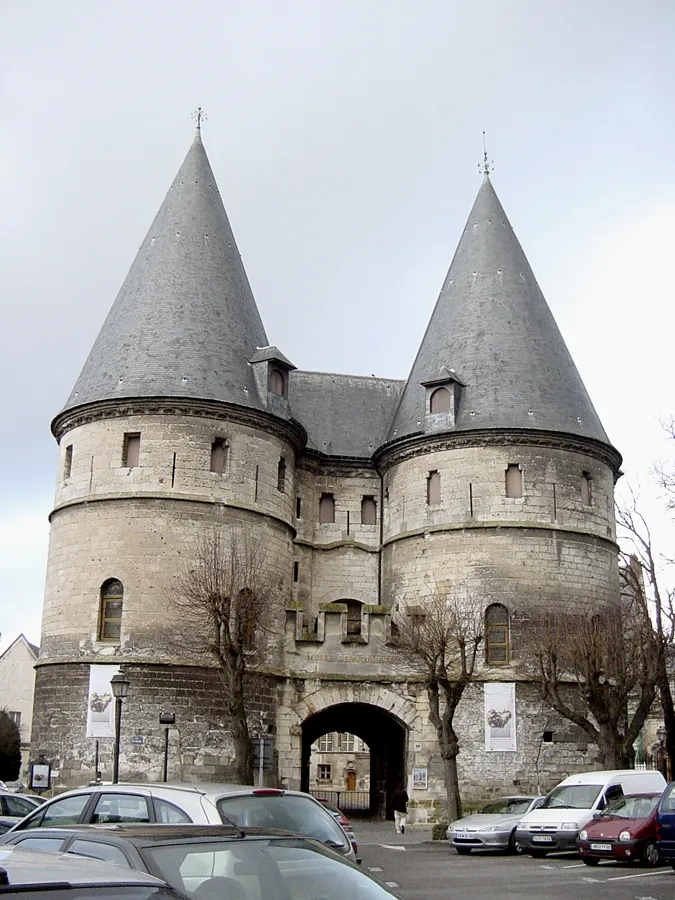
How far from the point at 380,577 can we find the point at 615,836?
17.8 m

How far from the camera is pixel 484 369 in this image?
3444 centimetres

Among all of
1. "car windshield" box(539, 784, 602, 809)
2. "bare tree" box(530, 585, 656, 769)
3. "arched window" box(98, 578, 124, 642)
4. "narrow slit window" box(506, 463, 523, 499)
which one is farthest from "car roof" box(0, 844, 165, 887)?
"narrow slit window" box(506, 463, 523, 499)

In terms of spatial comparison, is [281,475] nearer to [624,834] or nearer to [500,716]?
[500,716]

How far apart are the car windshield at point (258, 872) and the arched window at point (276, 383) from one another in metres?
28.5

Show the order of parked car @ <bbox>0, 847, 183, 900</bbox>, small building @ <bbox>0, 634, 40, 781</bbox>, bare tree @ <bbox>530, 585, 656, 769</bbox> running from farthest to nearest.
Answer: small building @ <bbox>0, 634, 40, 781</bbox> < bare tree @ <bbox>530, 585, 656, 769</bbox> < parked car @ <bbox>0, 847, 183, 900</bbox>

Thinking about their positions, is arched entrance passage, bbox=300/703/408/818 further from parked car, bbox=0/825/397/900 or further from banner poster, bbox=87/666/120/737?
parked car, bbox=0/825/397/900

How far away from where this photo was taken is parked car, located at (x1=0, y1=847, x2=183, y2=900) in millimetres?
3295

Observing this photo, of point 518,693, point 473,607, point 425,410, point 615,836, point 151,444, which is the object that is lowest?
point 615,836

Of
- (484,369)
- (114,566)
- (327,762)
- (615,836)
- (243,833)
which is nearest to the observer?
(243,833)

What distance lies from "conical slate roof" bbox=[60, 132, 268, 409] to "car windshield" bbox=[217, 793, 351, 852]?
22.5 metres

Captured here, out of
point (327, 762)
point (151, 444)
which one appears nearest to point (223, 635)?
point (151, 444)

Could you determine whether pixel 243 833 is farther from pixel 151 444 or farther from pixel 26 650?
pixel 26 650

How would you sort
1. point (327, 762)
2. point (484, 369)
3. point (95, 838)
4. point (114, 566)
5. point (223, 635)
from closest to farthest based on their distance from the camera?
point (95, 838) < point (223, 635) < point (114, 566) < point (484, 369) < point (327, 762)

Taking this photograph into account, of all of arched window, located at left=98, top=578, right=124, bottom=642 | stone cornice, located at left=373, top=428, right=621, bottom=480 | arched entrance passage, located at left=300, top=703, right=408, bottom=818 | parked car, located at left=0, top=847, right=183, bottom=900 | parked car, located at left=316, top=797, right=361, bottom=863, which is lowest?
parked car, located at left=316, top=797, right=361, bottom=863
